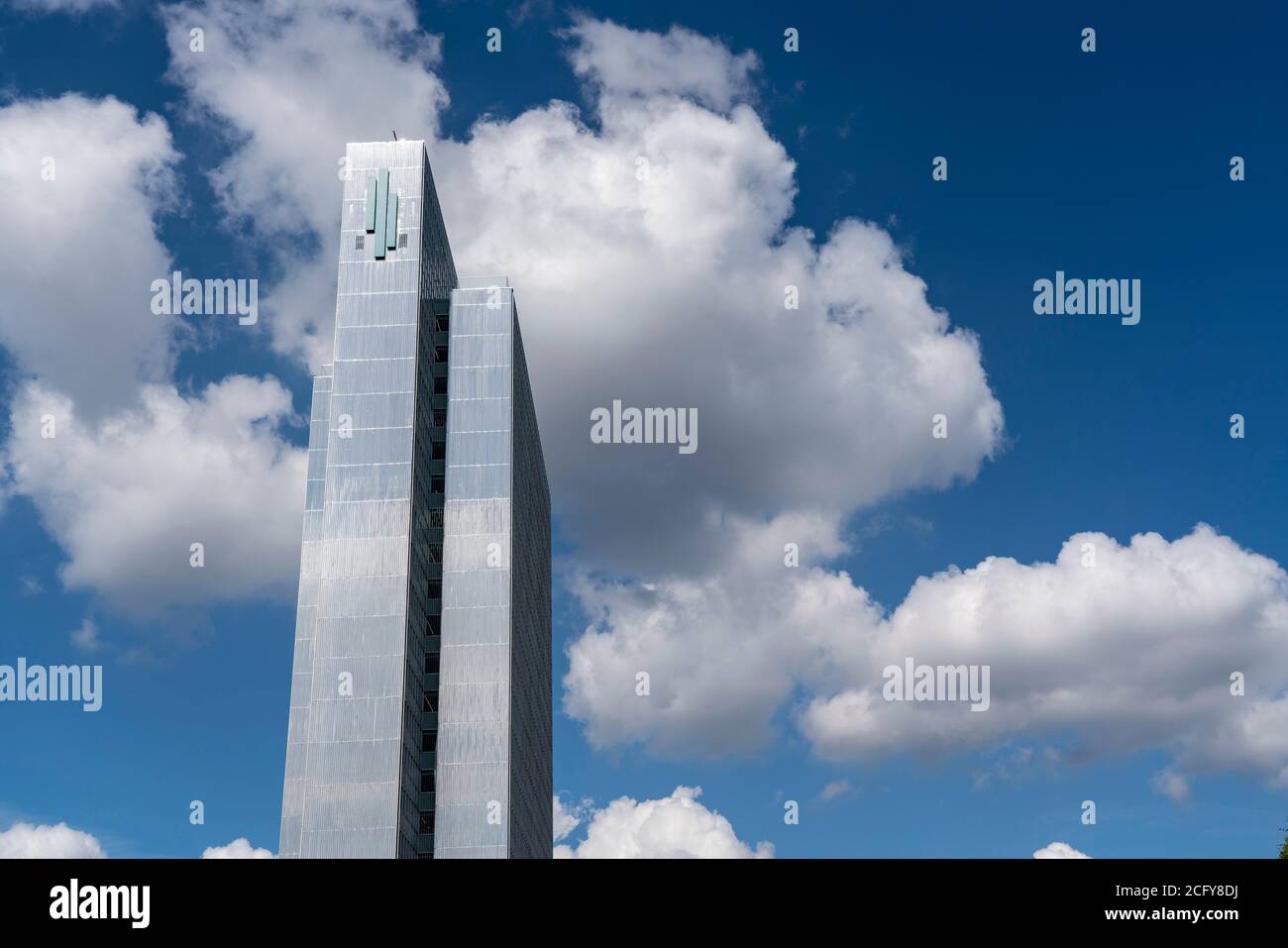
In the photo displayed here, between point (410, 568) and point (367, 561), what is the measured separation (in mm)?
3405

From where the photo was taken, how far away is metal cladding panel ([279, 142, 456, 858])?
281 feet

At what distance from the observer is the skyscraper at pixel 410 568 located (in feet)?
286

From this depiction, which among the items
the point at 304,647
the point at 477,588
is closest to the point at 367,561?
the point at 477,588

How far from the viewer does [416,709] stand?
92.8 meters

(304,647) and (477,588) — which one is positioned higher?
(477,588)

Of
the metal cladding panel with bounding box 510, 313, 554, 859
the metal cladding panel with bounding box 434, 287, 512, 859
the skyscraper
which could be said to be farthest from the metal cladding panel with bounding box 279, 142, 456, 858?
the metal cladding panel with bounding box 510, 313, 554, 859

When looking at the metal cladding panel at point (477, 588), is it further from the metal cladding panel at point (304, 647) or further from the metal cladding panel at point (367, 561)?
the metal cladding panel at point (304, 647)

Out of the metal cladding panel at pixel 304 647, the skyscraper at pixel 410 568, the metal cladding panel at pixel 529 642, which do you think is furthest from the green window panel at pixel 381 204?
the metal cladding panel at pixel 304 647

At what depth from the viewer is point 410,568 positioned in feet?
304

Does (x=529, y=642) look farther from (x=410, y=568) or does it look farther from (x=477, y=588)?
(x=410, y=568)

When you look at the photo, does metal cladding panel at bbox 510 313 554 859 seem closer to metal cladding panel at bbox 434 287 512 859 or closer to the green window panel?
metal cladding panel at bbox 434 287 512 859
